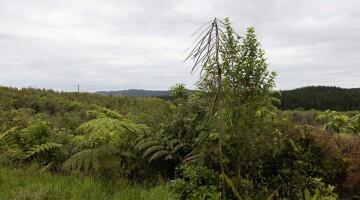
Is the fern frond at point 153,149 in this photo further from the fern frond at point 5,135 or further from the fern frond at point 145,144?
the fern frond at point 5,135

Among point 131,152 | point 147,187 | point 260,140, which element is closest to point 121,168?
point 131,152

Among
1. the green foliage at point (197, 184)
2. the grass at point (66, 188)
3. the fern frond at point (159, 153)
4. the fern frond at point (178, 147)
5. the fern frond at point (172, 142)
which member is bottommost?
the grass at point (66, 188)

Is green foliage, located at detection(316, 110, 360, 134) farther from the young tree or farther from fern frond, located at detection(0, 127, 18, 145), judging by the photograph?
fern frond, located at detection(0, 127, 18, 145)

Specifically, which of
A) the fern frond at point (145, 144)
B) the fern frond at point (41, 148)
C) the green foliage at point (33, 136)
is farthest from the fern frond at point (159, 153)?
the green foliage at point (33, 136)

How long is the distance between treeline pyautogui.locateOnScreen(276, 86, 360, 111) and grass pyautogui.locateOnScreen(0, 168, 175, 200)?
4778cm

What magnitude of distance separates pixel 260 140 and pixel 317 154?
1.19 metres

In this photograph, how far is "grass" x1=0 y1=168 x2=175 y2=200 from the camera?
4395 mm

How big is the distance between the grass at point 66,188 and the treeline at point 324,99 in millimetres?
47782

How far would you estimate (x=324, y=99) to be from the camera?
55.2m

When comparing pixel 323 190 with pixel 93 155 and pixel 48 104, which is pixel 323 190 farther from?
pixel 48 104

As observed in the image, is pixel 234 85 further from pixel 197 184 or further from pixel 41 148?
pixel 41 148

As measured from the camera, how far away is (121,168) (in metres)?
5.82

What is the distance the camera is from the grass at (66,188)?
4395 millimetres

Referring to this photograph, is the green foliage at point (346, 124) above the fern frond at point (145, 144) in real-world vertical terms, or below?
above
